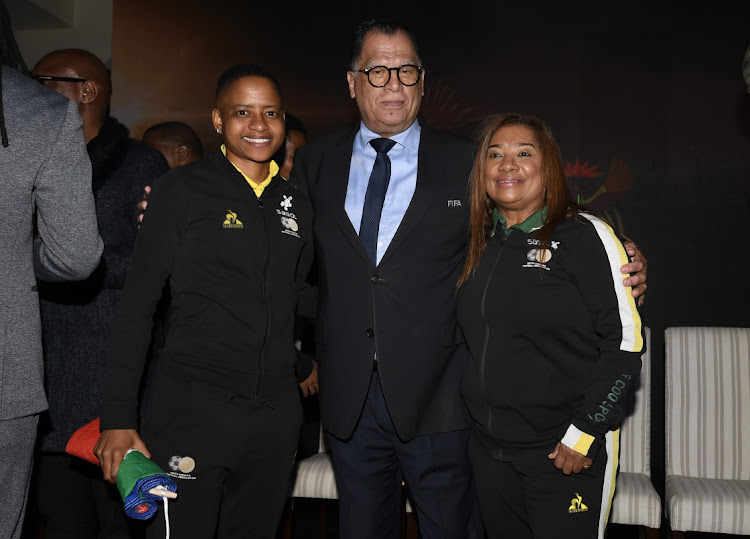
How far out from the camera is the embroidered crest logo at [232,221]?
6.11 ft

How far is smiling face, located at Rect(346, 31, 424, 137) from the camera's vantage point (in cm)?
213

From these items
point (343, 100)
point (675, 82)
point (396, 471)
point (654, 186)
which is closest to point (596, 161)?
point (654, 186)

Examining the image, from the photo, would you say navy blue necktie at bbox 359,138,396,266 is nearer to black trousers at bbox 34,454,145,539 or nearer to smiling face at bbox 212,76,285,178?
smiling face at bbox 212,76,285,178

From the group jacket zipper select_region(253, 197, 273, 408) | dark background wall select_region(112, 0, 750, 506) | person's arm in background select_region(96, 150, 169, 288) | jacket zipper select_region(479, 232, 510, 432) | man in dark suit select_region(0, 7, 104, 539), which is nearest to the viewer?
man in dark suit select_region(0, 7, 104, 539)

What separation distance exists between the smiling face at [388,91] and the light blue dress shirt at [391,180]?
46mm

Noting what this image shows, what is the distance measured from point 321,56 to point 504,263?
3.30 meters

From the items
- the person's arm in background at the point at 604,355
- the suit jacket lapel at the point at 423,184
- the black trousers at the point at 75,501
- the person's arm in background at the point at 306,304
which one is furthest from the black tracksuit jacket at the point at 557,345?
the black trousers at the point at 75,501

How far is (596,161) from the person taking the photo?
459 centimetres

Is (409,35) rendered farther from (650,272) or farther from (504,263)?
(650,272)

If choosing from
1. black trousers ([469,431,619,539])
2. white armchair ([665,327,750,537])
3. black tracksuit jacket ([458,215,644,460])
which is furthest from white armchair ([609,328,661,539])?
black tracksuit jacket ([458,215,644,460])

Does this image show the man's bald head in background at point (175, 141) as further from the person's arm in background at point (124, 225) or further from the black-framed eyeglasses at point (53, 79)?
the person's arm in background at point (124, 225)

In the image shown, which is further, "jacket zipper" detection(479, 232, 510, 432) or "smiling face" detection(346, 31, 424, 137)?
"smiling face" detection(346, 31, 424, 137)

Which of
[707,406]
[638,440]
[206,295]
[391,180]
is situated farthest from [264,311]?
[707,406]

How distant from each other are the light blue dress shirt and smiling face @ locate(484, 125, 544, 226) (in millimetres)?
235
